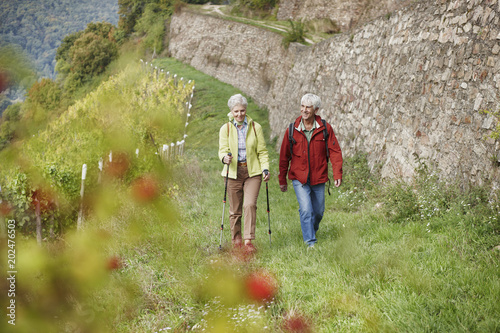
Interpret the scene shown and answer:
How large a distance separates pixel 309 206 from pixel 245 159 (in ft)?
3.18

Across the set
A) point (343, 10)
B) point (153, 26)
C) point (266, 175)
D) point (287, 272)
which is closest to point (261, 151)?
point (266, 175)

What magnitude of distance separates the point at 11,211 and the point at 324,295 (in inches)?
186

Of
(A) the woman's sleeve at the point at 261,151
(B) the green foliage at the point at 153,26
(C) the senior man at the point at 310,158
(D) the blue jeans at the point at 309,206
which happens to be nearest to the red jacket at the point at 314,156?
(C) the senior man at the point at 310,158

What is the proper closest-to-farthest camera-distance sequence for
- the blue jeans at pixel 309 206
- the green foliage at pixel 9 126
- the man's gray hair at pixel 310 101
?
the green foliage at pixel 9 126 → the man's gray hair at pixel 310 101 → the blue jeans at pixel 309 206

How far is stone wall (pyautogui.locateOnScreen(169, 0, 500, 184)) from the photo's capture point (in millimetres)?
5547

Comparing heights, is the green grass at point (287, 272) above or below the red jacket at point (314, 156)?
below

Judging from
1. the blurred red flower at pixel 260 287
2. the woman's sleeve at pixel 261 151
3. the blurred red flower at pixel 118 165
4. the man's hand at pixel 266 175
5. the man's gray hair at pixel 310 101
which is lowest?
the blurred red flower at pixel 118 165

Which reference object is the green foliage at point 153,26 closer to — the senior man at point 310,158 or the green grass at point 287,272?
the senior man at point 310,158

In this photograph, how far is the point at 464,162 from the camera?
5648 mm

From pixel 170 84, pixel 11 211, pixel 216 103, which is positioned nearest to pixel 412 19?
pixel 11 211

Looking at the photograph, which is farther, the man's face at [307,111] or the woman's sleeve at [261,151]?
the woman's sleeve at [261,151]

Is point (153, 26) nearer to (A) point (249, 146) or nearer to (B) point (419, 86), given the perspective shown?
(B) point (419, 86)

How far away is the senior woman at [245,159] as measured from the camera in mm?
5230

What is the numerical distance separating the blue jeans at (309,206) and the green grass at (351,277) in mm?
183
